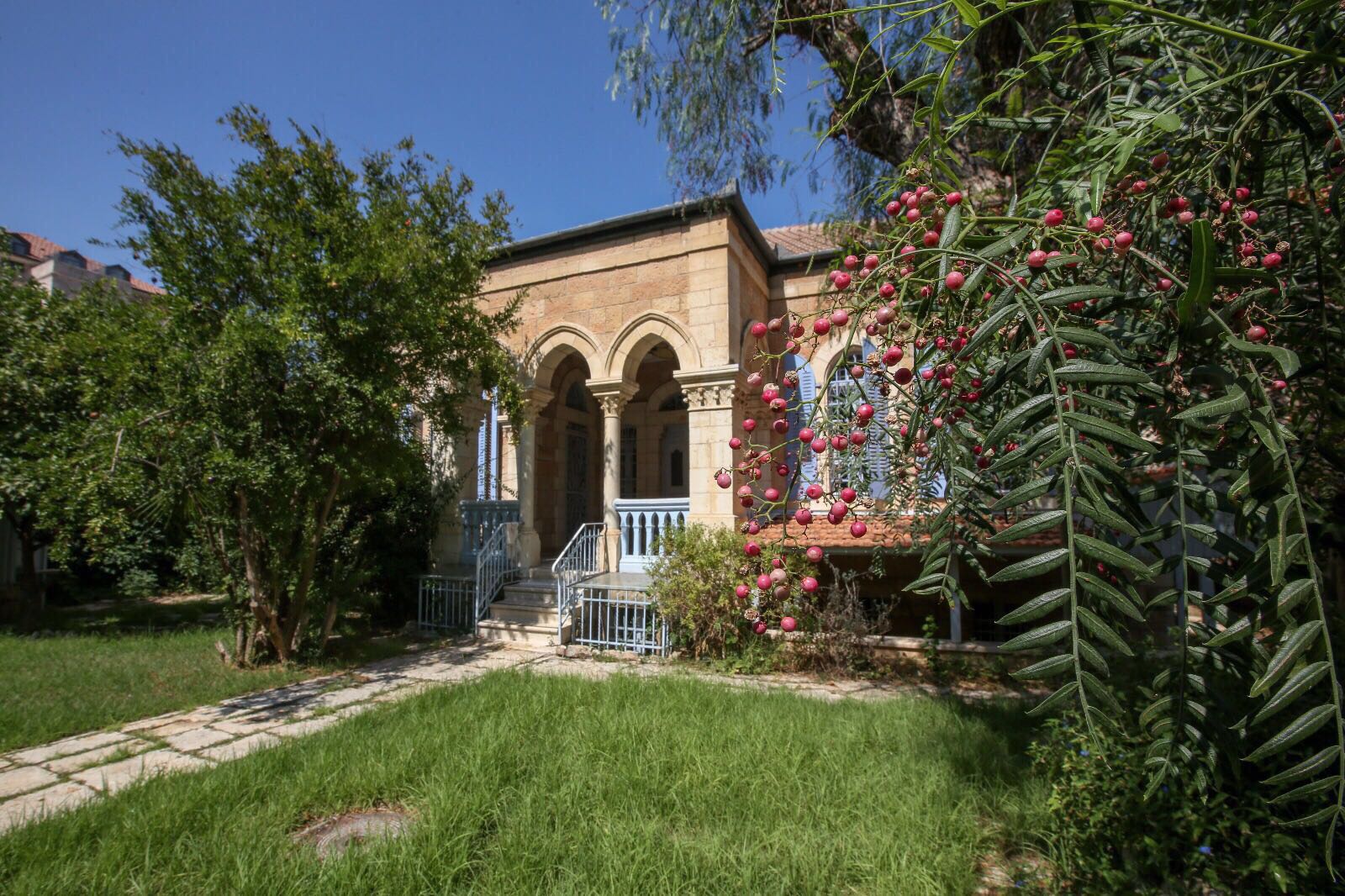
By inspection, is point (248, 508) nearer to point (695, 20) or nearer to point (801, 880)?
point (801, 880)

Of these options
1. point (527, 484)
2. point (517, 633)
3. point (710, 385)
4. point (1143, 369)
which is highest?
point (710, 385)

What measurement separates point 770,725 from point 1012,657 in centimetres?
358

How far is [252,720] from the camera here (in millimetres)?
4684

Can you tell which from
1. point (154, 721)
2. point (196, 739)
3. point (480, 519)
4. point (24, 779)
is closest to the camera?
point (24, 779)

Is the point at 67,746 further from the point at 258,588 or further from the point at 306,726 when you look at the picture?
the point at 258,588

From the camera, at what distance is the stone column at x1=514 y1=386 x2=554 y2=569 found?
874 centimetres

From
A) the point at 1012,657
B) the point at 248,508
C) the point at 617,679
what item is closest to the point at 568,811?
the point at 617,679

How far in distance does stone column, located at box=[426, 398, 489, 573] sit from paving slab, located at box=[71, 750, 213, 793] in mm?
4830

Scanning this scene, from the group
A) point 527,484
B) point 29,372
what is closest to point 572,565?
point 527,484

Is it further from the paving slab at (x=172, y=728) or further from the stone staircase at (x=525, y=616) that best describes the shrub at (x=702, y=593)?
the paving slab at (x=172, y=728)

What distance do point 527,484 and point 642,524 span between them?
1735mm

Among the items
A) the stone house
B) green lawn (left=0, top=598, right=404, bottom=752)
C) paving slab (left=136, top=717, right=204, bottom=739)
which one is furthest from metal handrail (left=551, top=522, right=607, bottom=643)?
paving slab (left=136, top=717, right=204, bottom=739)

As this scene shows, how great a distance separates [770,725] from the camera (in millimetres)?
3963

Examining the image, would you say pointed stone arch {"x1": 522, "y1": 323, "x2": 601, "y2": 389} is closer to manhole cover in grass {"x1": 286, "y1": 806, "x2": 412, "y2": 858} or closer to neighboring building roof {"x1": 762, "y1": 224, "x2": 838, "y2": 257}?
neighboring building roof {"x1": 762, "y1": 224, "x2": 838, "y2": 257}
